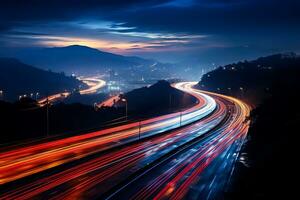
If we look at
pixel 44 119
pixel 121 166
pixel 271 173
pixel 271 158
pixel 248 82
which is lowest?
pixel 44 119

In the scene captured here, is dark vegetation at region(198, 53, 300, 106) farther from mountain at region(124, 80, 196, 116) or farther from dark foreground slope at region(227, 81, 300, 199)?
dark foreground slope at region(227, 81, 300, 199)

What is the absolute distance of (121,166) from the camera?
37938 millimetres

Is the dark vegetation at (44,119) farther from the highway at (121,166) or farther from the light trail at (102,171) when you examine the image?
the light trail at (102,171)

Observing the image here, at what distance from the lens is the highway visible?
2931cm

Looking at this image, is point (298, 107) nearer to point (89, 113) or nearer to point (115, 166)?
point (115, 166)

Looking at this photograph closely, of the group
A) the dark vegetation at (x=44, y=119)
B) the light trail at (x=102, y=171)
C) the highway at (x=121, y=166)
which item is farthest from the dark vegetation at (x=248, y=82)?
the light trail at (x=102, y=171)

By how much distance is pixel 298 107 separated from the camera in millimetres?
54750

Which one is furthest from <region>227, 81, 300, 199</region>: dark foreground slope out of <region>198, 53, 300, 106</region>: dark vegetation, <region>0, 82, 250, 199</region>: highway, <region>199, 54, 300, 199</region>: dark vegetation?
<region>198, 53, 300, 106</region>: dark vegetation

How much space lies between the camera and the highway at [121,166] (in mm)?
29312

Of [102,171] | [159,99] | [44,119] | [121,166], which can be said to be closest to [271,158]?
[121,166]

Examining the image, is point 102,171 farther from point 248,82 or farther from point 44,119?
point 248,82

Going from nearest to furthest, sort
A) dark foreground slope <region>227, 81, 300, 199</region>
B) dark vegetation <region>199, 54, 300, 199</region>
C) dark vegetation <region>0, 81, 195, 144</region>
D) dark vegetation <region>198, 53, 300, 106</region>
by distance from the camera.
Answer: dark foreground slope <region>227, 81, 300, 199</region> → dark vegetation <region>199, 54, 300, 199</region> → dark vegetation <region>0, 81, 195, 144</region> → dark vegetation <region>198, 53, 300, 106</region>

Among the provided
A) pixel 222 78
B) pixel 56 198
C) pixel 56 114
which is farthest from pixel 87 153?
pixel 222 78

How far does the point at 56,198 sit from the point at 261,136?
3588 cm
